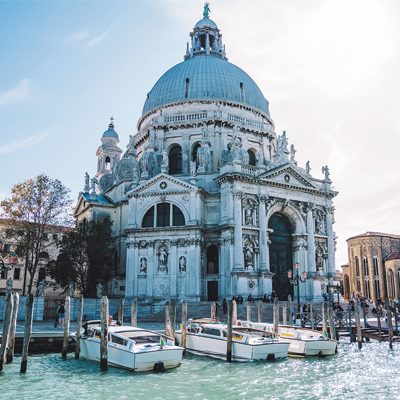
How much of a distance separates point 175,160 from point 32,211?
13496 mm

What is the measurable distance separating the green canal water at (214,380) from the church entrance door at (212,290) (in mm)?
15521

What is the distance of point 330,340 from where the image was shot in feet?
56.7

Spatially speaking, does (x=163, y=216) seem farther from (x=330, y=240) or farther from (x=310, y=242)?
(x=330, y=240)

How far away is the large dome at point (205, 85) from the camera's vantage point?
39.5 metres

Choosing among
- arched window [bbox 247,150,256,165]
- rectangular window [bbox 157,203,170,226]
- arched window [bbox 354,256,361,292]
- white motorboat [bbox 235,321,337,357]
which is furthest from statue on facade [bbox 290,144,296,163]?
arched window [bbox 354,256,361,292]

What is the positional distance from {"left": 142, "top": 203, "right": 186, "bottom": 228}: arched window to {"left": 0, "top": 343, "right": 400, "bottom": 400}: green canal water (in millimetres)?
16654

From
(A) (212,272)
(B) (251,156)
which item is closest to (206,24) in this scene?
(B) (251,156)

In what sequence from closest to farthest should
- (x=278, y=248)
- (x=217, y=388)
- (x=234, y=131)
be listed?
(x=217, y=388), (x=278, y=248), (x=234, y=131)

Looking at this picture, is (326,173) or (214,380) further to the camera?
(326,173)

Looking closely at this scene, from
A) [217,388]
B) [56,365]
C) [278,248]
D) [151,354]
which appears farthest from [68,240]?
[217,388]

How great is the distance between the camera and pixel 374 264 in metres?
51.7

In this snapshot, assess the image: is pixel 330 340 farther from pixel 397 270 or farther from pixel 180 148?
pixel 397 270

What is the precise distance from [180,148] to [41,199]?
13.2 metres

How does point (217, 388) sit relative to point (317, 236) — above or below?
below
